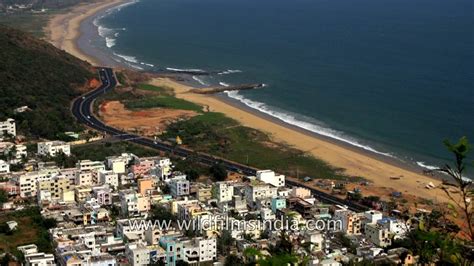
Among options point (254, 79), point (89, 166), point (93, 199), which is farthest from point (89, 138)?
point (254, 79)

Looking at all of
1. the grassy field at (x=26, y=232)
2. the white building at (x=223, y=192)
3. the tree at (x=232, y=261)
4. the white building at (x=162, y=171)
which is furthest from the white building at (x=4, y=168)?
the tree at (x=232, y=261)

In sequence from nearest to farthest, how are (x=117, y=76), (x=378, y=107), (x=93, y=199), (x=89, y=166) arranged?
(x=93, y=199)
(x=89, y=166)
(x=378, y=107)
(x=117, y=76)

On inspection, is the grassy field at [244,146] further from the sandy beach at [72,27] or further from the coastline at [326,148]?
the sandy beach at [72,27]

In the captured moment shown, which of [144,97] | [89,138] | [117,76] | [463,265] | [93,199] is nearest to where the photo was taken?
[463,265]

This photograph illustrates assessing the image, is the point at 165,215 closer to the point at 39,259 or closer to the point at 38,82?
the point at 39,259

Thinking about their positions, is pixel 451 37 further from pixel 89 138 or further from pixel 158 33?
pixel 89 138

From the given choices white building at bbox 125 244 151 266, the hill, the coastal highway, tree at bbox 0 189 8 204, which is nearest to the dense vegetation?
tree at bbox 0 189 8 204

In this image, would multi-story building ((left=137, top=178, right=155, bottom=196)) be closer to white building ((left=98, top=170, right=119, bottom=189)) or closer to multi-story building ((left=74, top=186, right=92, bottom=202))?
white building ((left=98, top=170, right=119, bottom=189))
